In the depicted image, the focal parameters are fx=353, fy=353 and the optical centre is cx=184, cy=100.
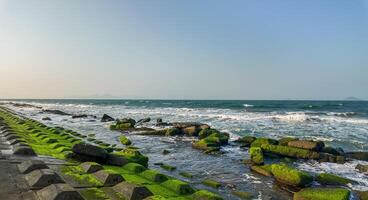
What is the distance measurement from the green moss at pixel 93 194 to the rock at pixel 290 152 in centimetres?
1475

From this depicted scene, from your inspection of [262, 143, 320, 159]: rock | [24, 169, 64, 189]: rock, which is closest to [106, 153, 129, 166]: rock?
[24, 169, 64, 189]: rock

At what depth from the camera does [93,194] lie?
8.98 m

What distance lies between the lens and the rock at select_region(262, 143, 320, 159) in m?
21.0

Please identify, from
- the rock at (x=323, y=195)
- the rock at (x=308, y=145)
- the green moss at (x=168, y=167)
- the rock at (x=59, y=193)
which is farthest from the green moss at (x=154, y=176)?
the rock at (x=308, y=145)

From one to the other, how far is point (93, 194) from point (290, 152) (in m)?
15.3

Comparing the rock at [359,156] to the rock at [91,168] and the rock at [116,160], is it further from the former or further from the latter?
the rock at [91,168]

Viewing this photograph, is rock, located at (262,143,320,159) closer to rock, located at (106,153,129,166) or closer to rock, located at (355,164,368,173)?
rock, located at (355,164,368,173)

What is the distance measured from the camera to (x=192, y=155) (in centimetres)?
2123

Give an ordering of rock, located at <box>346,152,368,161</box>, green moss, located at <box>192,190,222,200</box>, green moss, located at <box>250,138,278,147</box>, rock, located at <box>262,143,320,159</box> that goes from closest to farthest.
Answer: green moss, located at <box>192,190,222,200</box> → rock, located at <box>262,143,320,159</box> → rock, located at <box>346,152,368,161</box> → green moss, located at <box>250,138,278,147</box>

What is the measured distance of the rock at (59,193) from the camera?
25.4ft

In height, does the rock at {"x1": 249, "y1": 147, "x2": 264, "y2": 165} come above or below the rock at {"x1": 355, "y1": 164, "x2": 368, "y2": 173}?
above

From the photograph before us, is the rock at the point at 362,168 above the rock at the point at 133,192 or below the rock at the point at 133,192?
below

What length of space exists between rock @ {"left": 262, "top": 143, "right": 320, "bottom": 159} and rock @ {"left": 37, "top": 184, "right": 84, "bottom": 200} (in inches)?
625

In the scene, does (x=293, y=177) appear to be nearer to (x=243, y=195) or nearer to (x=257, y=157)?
(x=243, y=195)
